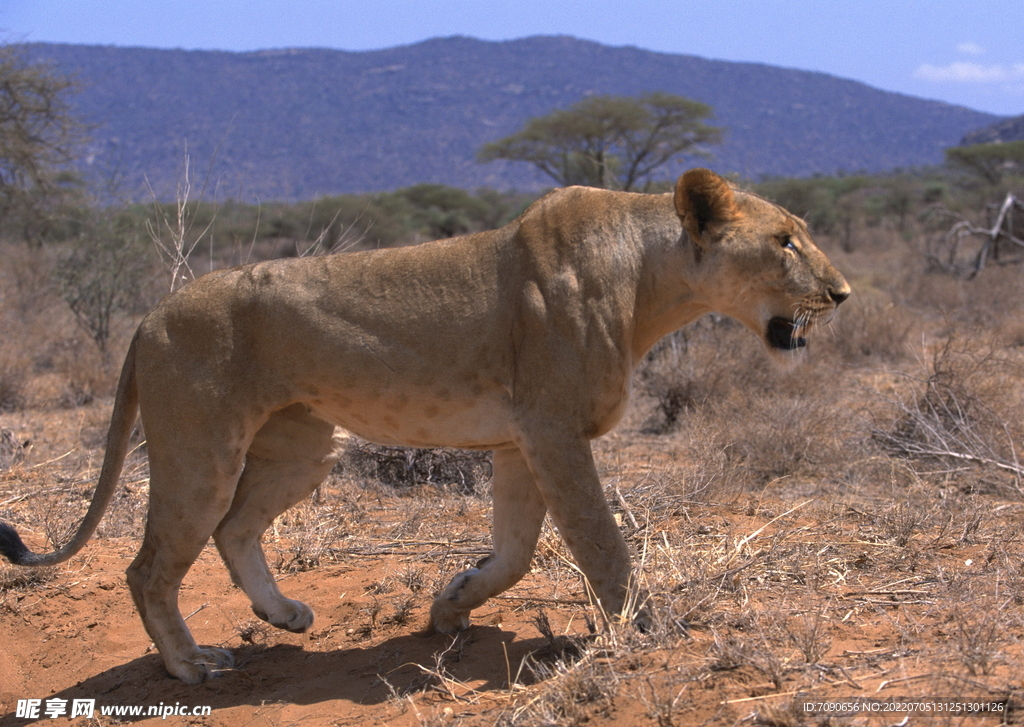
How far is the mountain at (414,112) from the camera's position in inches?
5187

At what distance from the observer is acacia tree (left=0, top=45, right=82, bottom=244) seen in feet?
49.0

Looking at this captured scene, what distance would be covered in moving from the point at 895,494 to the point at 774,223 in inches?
111

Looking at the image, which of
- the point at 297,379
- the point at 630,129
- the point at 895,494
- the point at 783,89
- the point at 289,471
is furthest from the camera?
the point at 783,89

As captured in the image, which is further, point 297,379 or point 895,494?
point 895,494

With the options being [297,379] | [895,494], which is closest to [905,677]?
[297,379]

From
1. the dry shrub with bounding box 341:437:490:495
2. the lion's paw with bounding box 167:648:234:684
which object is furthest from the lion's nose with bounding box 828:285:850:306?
the dry shrub with bounding box 341:437:490:495

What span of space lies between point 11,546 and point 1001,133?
409 feet

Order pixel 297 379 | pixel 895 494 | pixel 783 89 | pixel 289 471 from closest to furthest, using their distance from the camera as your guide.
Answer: pixel 297 379 < pixel 289 471 < pixel 895 494 < pixel 783 89

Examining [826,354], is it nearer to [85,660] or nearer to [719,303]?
[719,303]

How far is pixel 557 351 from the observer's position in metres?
3.63

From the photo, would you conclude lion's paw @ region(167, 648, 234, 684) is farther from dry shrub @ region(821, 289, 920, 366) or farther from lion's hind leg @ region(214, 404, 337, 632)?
dry shrub @ region(821, 289, 920, 366)

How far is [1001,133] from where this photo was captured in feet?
362

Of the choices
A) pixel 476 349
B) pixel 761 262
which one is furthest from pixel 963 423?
pixel 476 349

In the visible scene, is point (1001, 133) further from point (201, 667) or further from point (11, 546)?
point (11, 546)
